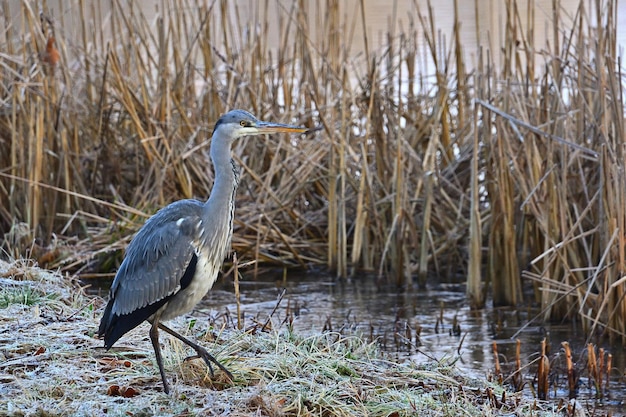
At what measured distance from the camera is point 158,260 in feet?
12.2

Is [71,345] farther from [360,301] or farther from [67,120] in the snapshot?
[67,120]

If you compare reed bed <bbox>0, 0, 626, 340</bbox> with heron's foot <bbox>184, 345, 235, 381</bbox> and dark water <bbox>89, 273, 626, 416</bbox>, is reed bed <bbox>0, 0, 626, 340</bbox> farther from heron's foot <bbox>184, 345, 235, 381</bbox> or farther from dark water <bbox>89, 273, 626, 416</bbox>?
heron's foot <bbox>184, 345, 235, 381</bbox>

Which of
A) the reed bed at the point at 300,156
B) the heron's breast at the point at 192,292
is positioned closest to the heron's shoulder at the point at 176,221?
the heron's breast at the point at 192,292

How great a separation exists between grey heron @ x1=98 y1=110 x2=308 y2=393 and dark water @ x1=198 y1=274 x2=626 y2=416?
40.6 inches

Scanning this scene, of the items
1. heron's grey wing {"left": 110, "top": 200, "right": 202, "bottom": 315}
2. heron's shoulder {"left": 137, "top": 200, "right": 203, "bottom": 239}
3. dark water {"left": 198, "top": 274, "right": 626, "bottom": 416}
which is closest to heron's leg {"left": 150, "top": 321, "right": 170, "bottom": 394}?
heron's grey wing {"left": 110, "top": 200, "right": 202, "bottom": 315}

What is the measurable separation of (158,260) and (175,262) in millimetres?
66

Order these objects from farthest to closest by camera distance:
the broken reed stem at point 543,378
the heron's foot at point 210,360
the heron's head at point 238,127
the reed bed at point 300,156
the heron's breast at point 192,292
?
the reed bed at point 300,156 → the broken reed stem at point 543,378 → the heron's head at point 238,127 → the heron's breast at point 192,292 → the heron's foot at point 210,360

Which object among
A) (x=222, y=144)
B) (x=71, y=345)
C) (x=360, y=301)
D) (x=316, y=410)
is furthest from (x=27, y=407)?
(x=360, y=301)

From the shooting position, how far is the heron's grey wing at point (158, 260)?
3.68 m

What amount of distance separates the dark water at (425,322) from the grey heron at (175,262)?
1.03m

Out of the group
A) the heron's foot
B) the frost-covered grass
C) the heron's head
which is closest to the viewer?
the frost-covered grass

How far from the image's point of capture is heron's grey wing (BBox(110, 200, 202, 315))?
368cm

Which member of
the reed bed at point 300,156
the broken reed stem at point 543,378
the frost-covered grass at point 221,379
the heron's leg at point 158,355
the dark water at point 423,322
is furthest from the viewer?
the reed bed at point 300,156

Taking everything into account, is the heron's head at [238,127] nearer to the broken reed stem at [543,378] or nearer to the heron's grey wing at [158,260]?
the heron's grey wing at [158,260]
